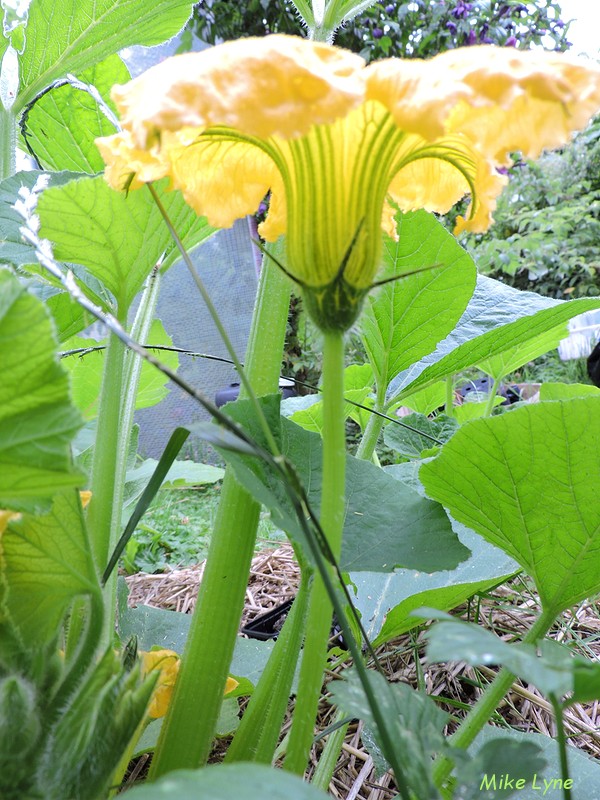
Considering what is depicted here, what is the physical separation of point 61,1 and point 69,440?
1.62 ft

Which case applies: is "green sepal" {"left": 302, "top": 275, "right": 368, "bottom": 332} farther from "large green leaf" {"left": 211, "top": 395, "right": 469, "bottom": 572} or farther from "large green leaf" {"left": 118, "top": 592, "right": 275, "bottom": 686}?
"large green leaf" {"left": 118, "top": 592, "right": 275, "bottom": 686}

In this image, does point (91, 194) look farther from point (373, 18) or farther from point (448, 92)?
point (373, 18)

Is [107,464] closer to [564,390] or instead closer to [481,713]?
[481,713]

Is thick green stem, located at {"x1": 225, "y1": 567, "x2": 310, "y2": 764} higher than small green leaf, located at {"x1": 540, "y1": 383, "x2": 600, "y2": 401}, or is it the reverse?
small green leaf, located at {"x1": 540, "y1": 383, "x2": 600, "y2": 401}

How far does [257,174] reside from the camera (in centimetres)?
40

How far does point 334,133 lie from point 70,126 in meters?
0.42

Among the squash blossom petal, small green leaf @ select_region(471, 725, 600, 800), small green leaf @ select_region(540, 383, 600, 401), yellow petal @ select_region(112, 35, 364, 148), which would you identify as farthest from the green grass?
yellow petal @ select_region(112, 35, 364, 148)

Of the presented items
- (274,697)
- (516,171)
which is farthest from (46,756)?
(516,171)

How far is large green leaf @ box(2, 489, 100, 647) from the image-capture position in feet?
1.12

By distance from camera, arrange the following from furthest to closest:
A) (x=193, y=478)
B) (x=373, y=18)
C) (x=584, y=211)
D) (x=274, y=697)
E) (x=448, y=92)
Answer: (x=584, y=211)
(x=373, y=18)
(x=193, y=478)
(x=274, y=697)
(x=448, y=92)

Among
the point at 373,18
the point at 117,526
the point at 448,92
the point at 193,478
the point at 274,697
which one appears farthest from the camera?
the point at 373,18

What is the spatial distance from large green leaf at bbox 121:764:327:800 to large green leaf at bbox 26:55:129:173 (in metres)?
0.60

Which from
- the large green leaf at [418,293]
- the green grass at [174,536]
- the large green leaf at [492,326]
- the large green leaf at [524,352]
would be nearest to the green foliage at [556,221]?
the green grass at [174,536]

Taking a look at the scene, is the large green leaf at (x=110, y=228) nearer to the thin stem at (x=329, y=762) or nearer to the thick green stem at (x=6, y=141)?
the thick green stem at (x=6, y=141)
